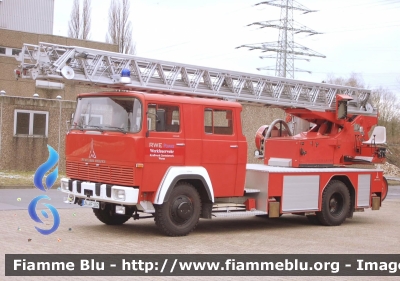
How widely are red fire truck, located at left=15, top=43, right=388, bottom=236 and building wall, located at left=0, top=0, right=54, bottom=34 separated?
3100 centimetres

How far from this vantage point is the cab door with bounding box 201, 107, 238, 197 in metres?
11.9

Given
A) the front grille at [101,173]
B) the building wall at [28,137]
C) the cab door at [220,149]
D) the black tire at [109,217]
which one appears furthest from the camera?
the building wall at [28,137]

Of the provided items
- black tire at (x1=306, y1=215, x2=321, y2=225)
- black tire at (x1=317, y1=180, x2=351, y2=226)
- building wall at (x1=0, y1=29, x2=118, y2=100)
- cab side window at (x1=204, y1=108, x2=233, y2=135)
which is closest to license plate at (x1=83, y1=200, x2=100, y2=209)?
cab side window at (x1=204, y1=108, x2=233, y2=135)

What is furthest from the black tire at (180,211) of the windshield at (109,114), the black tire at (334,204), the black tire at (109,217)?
the black tire at (334,204)

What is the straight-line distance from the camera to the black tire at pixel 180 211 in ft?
36.7

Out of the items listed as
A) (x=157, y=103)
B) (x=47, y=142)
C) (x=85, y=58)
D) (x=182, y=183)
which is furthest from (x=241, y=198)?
(x=47, y=142)

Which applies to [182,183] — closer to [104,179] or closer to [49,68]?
[104,179]

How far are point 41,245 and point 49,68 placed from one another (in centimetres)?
309

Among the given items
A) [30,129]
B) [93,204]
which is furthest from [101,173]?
[30,129]

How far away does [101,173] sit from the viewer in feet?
37.1

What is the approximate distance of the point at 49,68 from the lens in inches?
430

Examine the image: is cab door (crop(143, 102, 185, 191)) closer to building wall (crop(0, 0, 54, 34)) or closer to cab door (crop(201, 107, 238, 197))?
cab door (crop(201, 107, 238, 197))

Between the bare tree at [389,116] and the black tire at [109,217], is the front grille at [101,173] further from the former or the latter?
the bare tree at [389,116]

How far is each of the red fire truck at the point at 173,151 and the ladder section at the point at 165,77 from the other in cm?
2
